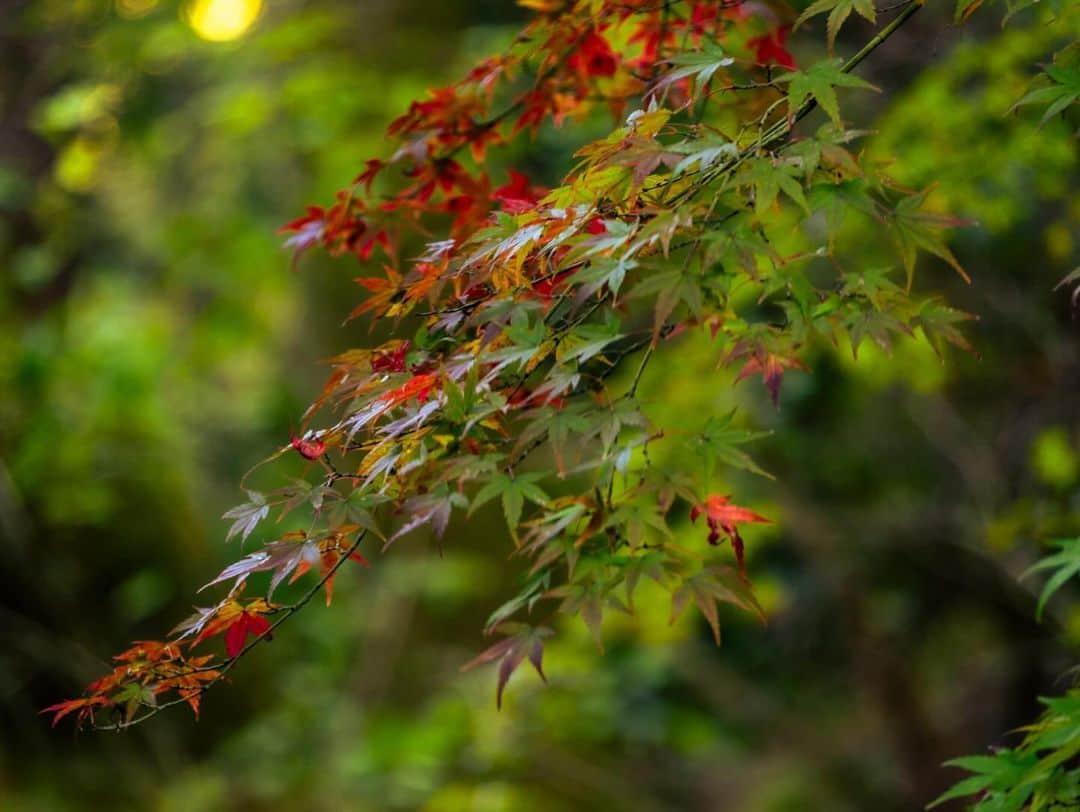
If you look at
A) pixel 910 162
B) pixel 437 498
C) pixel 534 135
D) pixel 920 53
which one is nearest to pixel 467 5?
pixel 920 53

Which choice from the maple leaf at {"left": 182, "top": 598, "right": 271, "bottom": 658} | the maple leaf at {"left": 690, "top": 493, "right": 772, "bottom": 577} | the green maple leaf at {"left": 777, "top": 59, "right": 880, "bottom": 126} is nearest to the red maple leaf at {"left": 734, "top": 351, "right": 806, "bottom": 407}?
the maple leaf at {"left": 690, "top": 493, "right": 772, "bottom": 577}

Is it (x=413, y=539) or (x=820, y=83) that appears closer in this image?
(x=820, y=83)

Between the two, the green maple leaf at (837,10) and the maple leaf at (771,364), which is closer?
the green maple leaf at (837,10)

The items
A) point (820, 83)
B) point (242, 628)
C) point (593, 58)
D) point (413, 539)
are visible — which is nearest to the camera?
point (820, 83)

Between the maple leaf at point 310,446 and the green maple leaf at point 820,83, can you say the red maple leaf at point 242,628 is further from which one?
the green maple leaf at point 820,83

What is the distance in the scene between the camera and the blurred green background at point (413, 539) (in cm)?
317

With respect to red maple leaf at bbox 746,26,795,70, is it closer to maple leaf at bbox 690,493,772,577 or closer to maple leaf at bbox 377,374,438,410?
maple leaf at bbox 690,493,772,577

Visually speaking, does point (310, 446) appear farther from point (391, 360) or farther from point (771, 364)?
point (771, 364)

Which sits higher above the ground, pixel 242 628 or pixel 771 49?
pixel 771 49

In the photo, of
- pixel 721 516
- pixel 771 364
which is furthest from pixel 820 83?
pixel 721 516

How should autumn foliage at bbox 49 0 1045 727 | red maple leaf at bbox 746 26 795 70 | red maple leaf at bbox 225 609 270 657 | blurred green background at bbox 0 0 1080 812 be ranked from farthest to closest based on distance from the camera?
blurred green background at bbox 0 0 1080 812 < red maple leaf at bbox 746 26 795 70 < red maple leaf at bbox 225 609 270 657 < autumn foliage at bbox 49 0 1045 727

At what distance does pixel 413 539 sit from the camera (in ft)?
12.2

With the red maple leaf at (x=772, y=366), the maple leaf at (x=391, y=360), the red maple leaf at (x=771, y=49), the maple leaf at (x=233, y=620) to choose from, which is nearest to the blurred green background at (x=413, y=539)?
the red maple leaf at (x=771, y=49)

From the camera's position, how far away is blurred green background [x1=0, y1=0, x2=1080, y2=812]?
3174 millimetres
